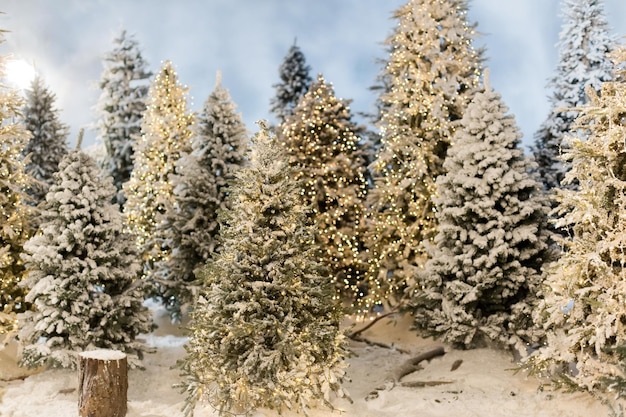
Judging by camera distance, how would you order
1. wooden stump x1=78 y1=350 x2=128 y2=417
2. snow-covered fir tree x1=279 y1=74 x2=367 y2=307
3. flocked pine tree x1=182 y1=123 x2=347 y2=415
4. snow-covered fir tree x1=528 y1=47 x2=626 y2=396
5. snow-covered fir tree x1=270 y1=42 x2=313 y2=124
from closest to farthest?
1. wooden stump x1=78 y1=350 x2=128 y2=417
2. flocked pine tree x1=182 y1=123 x2=347 y2=415
3. snow-covered fir tree x1=528 y1=47 x2=626 y2=396
4. snow-covered fir tree x1=279 y1=74 x2=367 y2=307
5. snow-covered fir tree x1=270 y1=42 x2=313 y2=124

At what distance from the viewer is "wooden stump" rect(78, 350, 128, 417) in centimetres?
808

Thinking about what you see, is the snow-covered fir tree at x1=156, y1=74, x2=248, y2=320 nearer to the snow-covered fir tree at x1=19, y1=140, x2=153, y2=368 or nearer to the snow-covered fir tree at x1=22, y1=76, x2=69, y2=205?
the snow-covered fir tree at x1=19, y1=140, x2=153, y2=368

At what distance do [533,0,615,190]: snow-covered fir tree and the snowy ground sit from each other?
351 inches

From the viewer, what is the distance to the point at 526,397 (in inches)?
380

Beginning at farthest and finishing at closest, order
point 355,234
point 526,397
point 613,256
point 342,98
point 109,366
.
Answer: point 342,98 < point 355,234 < point 526,397 < point 613,256 < point 109,366

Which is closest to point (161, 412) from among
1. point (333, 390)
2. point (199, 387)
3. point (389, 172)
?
point (199, 387)

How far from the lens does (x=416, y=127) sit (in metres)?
15.2

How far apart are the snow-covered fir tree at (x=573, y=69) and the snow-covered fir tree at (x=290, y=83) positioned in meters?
12.9

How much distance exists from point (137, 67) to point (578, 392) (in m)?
21.1

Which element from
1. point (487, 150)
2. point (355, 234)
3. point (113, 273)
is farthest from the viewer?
point (355, 234)

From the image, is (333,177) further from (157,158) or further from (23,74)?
(23,74)

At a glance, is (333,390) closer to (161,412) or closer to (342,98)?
(161,412)

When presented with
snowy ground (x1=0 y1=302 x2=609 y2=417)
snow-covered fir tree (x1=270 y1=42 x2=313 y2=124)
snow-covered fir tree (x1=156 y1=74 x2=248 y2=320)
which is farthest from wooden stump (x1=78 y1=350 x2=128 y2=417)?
snow-covered fir tree (x1=270 y1=42 x2=313 y2=124)

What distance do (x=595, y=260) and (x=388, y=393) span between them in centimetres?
463
